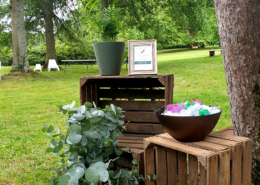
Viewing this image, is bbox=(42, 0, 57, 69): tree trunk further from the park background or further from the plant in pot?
the plant in pot

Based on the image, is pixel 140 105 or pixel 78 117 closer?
pixel 78 117

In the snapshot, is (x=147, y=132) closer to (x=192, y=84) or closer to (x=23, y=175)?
(x=23, y=175)

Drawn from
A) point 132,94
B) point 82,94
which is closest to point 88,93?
point 82,94

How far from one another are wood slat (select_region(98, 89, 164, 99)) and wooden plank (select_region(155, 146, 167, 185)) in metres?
0.85

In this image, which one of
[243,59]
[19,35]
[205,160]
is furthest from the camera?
[19,35]

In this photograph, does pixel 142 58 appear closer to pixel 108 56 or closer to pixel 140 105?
pixel 108 56

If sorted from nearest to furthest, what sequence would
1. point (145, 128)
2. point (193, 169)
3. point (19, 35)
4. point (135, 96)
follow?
point (193, 169) < point (145, 128) < point (135, 96) < point (19, 35)

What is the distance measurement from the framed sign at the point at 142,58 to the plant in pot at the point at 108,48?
108 mm

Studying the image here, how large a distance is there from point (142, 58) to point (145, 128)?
63cm

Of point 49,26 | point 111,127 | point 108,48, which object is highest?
point 49,26

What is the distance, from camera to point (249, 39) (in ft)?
5.47

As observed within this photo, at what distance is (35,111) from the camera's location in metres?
4.47

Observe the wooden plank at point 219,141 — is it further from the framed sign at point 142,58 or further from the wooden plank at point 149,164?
the framed sign at point 142,58

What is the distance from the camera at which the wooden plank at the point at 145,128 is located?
2.17 m
